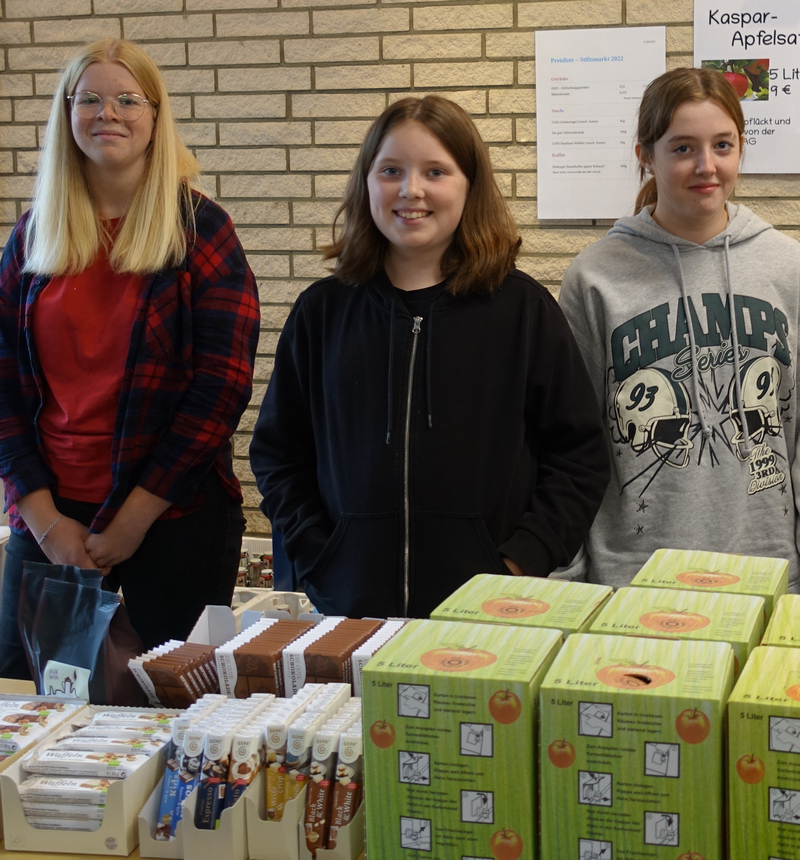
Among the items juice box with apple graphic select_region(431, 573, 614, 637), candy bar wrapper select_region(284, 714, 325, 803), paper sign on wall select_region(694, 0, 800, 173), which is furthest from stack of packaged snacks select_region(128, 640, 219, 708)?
paper sign on wall select_region(694, 0, 800, 173)

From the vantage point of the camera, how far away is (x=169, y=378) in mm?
2066

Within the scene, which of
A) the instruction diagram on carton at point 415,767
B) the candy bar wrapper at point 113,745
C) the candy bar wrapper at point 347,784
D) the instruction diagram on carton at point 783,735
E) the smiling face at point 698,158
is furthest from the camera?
the smiling face at point 698,158

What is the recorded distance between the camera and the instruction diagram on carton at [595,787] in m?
0.89

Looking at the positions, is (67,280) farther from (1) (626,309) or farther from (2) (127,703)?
(1) (626,309)

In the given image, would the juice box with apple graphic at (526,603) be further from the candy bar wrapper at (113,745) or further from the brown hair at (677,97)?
the brown hair at (677,97)

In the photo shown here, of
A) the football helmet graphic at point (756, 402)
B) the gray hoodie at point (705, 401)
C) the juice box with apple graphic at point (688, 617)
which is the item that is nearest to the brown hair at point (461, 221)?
the gray hoodie at point (705, 401)

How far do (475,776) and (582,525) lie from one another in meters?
0.93

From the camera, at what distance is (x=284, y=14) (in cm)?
347

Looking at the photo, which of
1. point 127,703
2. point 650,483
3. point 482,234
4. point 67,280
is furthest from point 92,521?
point 650,483

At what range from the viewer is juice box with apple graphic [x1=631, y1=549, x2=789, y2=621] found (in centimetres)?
115

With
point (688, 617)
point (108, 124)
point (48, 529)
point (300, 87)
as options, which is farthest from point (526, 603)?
point (300, 87)

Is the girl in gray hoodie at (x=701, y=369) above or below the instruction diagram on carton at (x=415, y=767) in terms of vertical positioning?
above

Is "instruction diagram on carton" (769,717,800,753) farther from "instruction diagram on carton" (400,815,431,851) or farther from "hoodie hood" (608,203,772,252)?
"hoodie hood" (608,203,772,252)

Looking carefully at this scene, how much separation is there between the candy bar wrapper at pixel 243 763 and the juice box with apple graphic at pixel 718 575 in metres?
0.49
